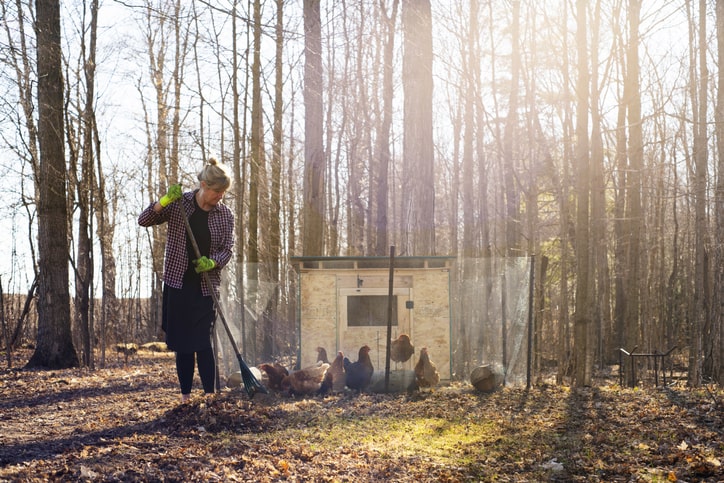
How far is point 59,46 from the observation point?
10.5m

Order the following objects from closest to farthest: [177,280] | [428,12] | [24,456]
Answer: [24,456] → [177,280] → [428,12]

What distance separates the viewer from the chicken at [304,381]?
8086mm

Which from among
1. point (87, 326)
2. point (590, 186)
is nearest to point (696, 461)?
point (590, 186)

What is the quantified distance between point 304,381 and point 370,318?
227cm

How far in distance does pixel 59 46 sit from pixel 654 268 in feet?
60.3

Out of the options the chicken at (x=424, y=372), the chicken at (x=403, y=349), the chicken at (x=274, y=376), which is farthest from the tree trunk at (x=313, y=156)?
the chicken at (x=274, y=376)

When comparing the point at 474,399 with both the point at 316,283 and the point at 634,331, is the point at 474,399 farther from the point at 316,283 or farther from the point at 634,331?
the point at 634,331

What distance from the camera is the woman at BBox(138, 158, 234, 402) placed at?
5496 millimetres

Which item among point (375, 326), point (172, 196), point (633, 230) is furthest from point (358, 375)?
point (633, 230)

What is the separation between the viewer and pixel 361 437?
5.54 metres

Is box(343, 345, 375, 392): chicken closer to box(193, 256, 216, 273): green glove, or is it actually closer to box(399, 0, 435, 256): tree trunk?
box(193, 256, 216, 273): green glove

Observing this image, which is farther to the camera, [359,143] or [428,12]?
[359,143]

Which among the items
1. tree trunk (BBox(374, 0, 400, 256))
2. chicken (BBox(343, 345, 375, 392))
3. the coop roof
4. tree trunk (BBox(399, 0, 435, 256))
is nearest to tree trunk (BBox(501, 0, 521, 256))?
tree trunk (BBox(399, 0, 435, 256))

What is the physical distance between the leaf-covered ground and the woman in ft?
1.42
